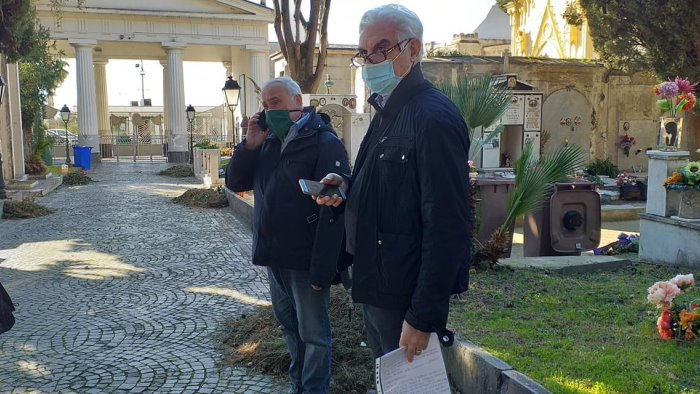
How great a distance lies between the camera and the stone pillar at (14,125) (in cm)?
1808

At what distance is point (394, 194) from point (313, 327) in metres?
1.43

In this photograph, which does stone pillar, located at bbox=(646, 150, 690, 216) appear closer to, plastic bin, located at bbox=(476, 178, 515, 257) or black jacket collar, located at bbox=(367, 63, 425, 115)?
plastic bin, located at bbox=(476, 178, 515, 257)

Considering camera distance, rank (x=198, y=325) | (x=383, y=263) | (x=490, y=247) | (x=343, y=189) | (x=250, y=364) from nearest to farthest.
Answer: (x=383, y=263) < (x=343, y=189) < (x=250, y=364) < (x=198, y=325) < (x=490, y=247)

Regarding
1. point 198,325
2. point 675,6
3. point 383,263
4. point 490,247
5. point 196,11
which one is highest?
point 196,11

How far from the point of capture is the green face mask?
3770mm

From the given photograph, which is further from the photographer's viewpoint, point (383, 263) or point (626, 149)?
point (626, 149)

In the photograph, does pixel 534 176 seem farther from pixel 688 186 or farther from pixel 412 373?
pixel 412 373

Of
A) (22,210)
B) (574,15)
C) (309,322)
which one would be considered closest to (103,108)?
(22,210)

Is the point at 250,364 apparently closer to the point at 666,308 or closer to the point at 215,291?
the point at 215,291

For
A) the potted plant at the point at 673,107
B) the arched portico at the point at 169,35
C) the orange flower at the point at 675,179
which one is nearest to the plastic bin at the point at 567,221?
the orange flower at the point at 675,179

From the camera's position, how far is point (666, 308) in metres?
4.45

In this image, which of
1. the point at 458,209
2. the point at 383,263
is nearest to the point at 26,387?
the point at 383,263

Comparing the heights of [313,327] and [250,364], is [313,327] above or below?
above

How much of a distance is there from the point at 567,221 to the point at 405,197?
649 cm
